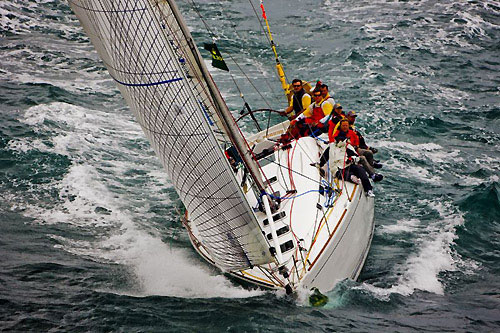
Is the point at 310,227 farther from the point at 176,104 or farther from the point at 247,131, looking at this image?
the point at 247,131

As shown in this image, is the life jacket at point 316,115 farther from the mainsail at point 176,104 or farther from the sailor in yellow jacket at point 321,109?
the mainsail at point 176,104

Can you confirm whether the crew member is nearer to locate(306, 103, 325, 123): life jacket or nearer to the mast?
locate(306, 103, 325, 123): life jacket

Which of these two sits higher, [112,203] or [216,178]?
[216,178]

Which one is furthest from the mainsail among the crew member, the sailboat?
the crew member

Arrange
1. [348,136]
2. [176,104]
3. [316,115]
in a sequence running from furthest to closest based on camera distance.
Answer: [316,115]
[348,136]
[176,104]

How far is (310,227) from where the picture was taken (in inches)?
326

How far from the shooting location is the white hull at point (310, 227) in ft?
24.8

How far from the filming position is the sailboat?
5816mm

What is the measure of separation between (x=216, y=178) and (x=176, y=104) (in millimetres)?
986

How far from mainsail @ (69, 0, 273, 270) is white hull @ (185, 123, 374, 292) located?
58cm

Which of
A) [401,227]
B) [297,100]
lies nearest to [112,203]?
[297,100]

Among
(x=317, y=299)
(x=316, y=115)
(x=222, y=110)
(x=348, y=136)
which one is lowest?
(x=317, y=299)

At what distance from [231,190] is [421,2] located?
20.0 metres

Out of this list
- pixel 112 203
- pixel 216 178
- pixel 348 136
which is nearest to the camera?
pixel 216 178
